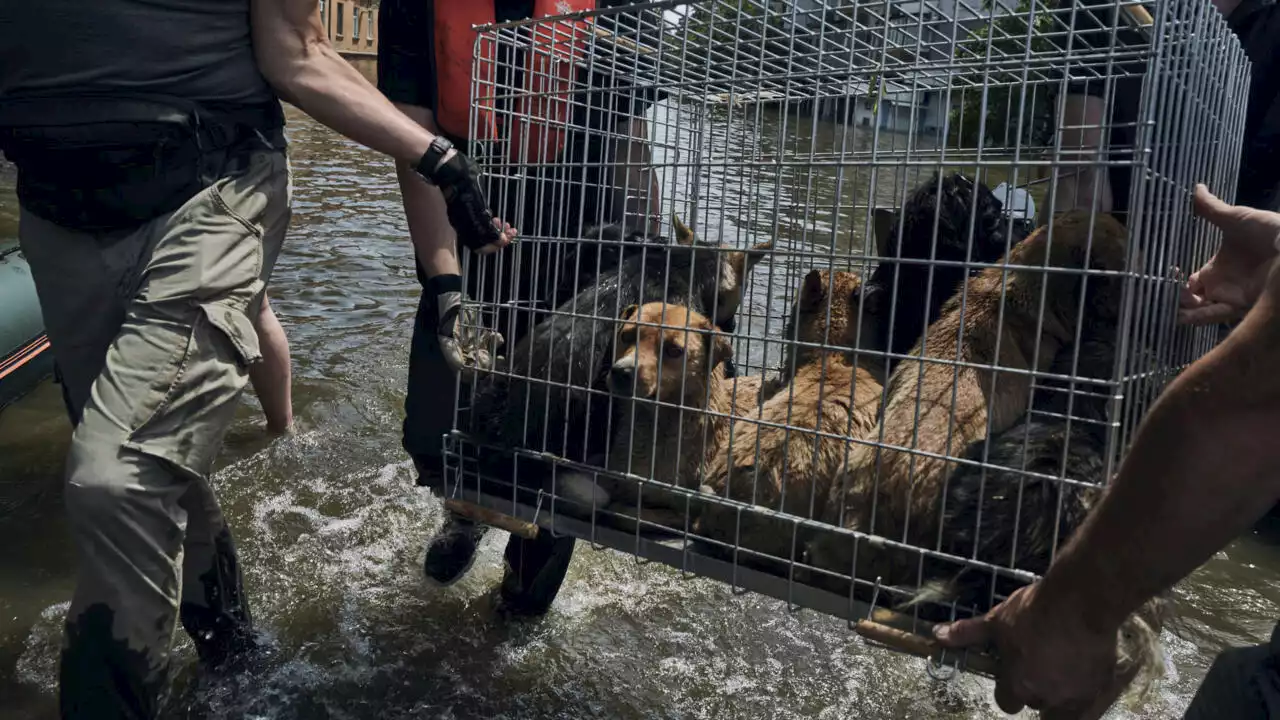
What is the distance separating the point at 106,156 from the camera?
254cm

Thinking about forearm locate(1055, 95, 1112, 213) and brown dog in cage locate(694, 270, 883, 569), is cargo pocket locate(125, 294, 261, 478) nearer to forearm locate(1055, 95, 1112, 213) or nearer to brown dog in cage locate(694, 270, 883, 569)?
brown dog in cage locate(694, 270, 883, 569)

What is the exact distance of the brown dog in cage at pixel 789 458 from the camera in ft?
8.55

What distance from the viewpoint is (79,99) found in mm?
2518

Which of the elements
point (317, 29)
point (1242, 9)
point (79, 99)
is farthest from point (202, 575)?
point (1242, 9)

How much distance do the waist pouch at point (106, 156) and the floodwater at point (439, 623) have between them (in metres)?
1.68

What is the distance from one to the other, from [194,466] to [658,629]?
2039 millimetres

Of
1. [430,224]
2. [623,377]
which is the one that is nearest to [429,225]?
[430,224]

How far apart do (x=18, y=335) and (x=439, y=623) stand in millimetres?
3216

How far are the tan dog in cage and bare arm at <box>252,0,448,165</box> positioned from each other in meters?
1.61

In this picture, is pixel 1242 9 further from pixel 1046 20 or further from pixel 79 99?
pixel 79 99

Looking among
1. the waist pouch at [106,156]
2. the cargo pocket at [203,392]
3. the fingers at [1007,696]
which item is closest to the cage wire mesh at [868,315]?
the fingers at [1007,696]

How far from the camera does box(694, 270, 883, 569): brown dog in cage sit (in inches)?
103

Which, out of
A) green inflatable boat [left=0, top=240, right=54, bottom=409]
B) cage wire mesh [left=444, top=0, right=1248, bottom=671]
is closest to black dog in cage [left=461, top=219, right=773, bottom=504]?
cage wire mesh [left=444, top=0, right=1248, bottom=671]

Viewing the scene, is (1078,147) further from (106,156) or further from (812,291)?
(106,156)
